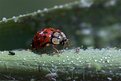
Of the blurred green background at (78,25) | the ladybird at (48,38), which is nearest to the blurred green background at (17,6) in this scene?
the ladybird at (48,38)

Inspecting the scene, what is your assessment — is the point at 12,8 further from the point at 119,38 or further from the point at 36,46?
the point at 119,38

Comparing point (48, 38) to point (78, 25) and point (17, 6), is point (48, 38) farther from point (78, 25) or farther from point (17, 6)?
point (78, 25)

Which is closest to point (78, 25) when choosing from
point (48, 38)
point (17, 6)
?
point (48, 38)

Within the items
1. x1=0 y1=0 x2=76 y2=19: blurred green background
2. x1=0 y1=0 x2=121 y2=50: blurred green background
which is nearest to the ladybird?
x1=0 y1=0 x2=121 y2=50: blurred green background

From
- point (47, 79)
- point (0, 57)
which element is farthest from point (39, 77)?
point (0, 57)

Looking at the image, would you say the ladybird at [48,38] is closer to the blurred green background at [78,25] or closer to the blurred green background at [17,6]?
the blurred green background at [78,25]

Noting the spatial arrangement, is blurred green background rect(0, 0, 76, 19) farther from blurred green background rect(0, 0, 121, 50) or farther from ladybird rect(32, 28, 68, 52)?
blurred green background rect(0, 0, 121, 50)

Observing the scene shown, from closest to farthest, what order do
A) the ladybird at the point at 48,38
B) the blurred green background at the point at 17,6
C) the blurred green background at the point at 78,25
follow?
the blurred green background at the point at 78,25 < the ladybird at the point at 48,38 < the blurred green background at the point at 17,6

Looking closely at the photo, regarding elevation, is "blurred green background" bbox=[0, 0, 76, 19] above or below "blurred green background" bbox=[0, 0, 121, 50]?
above
